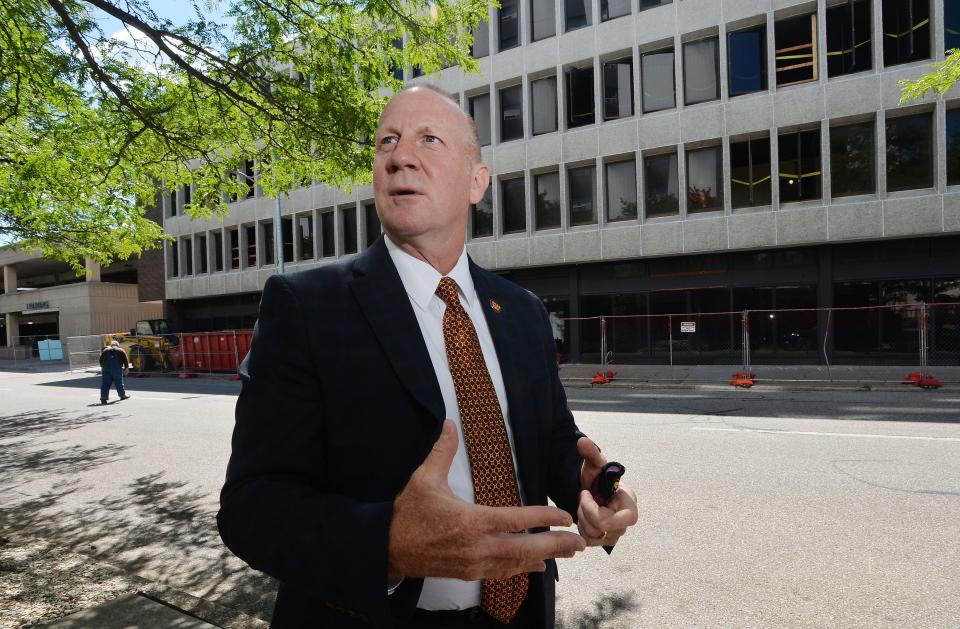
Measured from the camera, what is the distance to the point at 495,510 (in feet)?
3.55

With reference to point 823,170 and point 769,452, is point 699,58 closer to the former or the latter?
point 823,170

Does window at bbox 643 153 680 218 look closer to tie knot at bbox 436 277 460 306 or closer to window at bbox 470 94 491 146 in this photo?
window at bbox 470 94 491 146

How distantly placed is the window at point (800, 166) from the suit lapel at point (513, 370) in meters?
19.2

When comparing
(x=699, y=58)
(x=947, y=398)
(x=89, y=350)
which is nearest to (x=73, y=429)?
(x=947, y=398)

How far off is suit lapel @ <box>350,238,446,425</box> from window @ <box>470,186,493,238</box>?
21.7 meters

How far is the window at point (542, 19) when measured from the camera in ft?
71.4

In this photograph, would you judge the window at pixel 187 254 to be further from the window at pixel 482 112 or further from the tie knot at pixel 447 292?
the tie knot at pixel 447 292

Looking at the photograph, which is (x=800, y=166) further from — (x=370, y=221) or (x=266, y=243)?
(x=266, y=243)

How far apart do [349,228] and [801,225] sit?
18.6 m

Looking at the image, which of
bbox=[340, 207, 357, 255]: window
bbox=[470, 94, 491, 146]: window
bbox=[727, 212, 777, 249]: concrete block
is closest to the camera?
bbox=[727, 212, 777, 249]: concrete block

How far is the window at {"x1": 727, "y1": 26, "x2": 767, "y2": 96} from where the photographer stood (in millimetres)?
18594

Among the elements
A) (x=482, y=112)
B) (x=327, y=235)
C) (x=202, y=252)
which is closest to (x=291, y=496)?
(x=482, y=112)

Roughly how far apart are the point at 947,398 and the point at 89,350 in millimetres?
36319

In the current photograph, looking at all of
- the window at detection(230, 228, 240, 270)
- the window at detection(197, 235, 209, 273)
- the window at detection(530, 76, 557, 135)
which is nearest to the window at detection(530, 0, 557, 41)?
the window at detection(530, 76, 557, 135)
